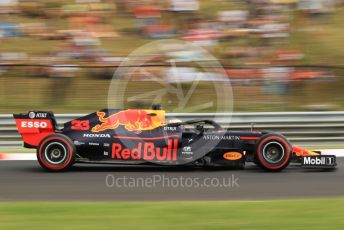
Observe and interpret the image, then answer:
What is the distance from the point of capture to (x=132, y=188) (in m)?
7.30

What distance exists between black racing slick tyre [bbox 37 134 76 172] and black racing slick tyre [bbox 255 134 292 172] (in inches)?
103

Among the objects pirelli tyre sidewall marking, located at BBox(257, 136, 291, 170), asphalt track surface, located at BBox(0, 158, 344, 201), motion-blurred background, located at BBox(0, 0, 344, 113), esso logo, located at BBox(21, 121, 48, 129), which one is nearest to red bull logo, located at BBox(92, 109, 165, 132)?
asphalt track surface, located at BBox(0, 158, 344, 201)

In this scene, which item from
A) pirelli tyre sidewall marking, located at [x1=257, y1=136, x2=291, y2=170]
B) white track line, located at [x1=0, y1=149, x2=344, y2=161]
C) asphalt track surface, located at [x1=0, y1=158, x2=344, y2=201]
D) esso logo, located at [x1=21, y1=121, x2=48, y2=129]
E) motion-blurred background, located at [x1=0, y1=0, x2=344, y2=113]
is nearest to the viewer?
asphalt track surface, located at [x1=0, y1=158, x2=344, y2=201]

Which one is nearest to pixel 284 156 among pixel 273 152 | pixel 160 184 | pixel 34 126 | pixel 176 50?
pixel 273 152

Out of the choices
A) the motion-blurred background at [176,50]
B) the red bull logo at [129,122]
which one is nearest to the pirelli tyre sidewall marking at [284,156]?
the red bull logo at [129,122]

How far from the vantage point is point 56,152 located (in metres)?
8.67

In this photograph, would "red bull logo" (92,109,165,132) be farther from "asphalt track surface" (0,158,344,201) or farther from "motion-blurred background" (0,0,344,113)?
"motion-blurred background" (0,0,344,113)

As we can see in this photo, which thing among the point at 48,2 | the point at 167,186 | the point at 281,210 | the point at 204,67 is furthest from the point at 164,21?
the point at 281,210

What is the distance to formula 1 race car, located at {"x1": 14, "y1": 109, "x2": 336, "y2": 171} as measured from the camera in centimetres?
857

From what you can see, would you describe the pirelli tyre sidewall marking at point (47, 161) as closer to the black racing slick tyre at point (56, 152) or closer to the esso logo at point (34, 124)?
the black racing slick tyre at point (56, 152)

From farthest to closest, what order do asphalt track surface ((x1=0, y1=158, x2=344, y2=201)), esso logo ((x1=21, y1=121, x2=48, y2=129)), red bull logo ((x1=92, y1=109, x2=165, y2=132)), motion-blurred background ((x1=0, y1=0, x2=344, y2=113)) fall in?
motion-blurred background ((x1=0, y1=0, x2=344, y2=113)) → esso logo ((x1=21, y1=121, x2=48, y2=129)) → red bull logo ((x1=92, y1=109, x2=165, y2=132)) → asphalt track surface ((x1=0, y1=158, x2=344, y2=201))

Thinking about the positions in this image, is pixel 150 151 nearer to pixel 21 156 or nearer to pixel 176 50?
pixel 21 156

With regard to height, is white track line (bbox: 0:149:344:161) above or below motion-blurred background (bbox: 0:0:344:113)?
below

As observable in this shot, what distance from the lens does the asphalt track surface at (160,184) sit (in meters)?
6.84
